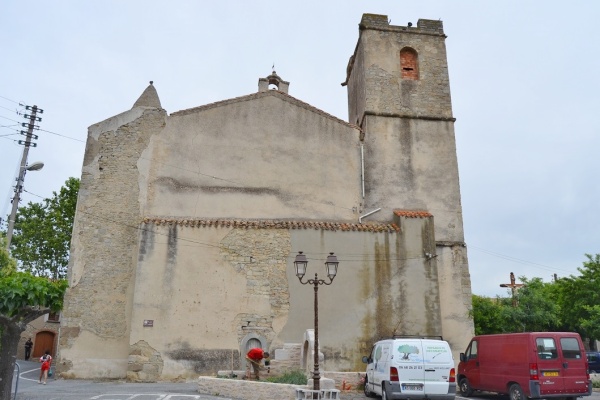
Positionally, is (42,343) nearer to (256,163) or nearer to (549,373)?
(256,163)

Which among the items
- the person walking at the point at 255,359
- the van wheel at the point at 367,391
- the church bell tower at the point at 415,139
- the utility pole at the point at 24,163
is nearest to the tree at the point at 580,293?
the church bell tower at the point at 415,139

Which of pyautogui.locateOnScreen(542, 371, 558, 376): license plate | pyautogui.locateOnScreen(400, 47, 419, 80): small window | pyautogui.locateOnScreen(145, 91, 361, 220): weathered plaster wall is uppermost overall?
pyautogui.locateOnScreen(400, 47, 419, 80): small window

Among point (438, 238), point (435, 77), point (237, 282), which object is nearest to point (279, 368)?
point (237, 282)

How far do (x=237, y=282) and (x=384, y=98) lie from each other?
34.5ft

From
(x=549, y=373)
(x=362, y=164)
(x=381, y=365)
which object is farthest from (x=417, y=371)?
(x=362, y=164)

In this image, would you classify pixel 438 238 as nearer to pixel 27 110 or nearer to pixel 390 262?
pixel 390 262

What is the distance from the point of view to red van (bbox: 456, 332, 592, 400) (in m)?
11.6

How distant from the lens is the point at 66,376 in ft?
55.5

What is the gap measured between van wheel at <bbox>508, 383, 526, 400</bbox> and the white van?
174 cm

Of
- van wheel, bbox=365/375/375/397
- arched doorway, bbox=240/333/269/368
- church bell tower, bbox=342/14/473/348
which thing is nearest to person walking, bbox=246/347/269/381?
arched doorway, bbox=240/333/269/368

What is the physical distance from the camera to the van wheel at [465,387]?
14205mm

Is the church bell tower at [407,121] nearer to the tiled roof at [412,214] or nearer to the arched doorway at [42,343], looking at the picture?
the tiled roof at [412,214]

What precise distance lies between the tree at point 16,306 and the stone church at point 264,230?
6074mm

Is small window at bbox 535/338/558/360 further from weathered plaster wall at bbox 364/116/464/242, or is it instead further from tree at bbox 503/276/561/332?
weathered plaster wall at bbox 364/116/464/242
